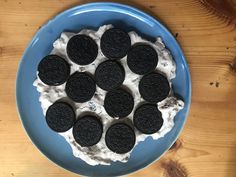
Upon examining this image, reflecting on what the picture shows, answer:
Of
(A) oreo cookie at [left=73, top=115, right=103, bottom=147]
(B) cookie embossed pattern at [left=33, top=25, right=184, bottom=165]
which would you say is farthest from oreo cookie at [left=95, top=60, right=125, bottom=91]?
(A) oreo cookie at [left=73, top=115, right=103, bottom=147]

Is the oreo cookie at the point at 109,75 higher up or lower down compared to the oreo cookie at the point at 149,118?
higher up

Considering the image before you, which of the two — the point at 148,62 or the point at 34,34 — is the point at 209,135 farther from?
the point at 34,34

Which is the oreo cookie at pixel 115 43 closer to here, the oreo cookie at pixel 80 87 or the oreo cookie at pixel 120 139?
the oreo cookie at pixel 80 87

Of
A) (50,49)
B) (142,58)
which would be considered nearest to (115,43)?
(142,58)

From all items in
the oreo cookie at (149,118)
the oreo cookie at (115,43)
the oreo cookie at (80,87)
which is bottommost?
the oreo cookie at (149,118)

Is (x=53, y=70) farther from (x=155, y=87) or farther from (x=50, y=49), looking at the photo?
(x=155, y=87)

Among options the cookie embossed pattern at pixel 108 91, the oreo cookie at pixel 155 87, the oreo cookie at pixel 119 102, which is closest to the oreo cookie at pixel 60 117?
the cookie embossed pattern at pixel 108 91

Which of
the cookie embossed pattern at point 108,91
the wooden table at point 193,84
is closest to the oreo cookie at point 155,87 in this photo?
the cookie embossed pattern at point 108,91
